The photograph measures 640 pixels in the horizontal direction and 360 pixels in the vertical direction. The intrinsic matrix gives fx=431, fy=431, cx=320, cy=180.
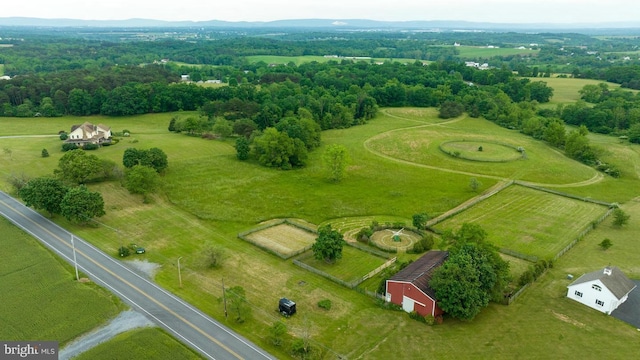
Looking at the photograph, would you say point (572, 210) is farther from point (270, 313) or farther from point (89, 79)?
point (89, 79)

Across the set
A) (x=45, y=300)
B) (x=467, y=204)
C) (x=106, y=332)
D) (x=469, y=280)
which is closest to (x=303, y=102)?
(x=467, y=204)

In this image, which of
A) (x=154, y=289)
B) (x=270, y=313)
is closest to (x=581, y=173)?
(x=270, y=313)

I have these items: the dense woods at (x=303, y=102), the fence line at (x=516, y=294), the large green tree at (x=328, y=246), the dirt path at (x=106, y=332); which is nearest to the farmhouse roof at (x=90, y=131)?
the dense woods at (x=303, y=102)

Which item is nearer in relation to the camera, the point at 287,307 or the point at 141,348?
the point at 141,348

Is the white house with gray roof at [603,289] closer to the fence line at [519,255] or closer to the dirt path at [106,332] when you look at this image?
the fence line at [519,255]

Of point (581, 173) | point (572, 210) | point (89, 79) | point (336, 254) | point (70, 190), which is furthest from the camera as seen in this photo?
point (89, 79)

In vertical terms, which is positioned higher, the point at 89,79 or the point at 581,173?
Answer: the point at 89,79

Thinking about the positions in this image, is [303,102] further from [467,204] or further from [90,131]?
[467,204]
